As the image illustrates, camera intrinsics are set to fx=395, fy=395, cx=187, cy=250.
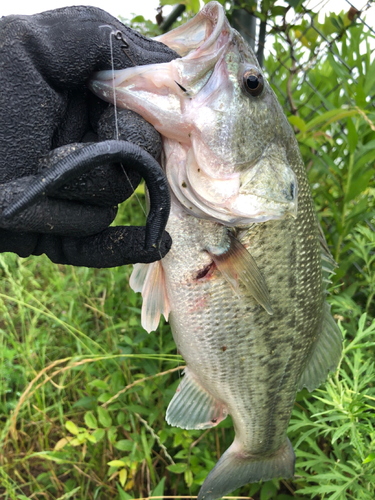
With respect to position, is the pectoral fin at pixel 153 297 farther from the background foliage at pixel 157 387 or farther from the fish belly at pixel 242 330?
the background foliage at pixel 157 387

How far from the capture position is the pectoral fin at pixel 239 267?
119 centimetres

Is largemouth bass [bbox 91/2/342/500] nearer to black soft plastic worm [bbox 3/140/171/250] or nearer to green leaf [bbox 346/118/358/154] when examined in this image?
black soft plastic worm [bbox 3/140/171/250]

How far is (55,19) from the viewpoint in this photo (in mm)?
925

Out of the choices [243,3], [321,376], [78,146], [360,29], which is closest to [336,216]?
[321,376]

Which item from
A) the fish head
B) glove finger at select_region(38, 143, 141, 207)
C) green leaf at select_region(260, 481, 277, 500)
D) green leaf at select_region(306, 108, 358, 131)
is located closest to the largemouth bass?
the fish head

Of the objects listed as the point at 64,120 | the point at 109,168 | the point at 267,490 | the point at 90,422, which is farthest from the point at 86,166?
the point at 267,490

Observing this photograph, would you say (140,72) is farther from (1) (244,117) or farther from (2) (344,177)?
(2) (344,177)

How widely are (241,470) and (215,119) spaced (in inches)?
53.2

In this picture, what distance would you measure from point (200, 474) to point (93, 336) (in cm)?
109

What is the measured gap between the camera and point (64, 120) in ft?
3.33

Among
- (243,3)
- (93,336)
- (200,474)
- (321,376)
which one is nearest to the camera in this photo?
(321,376)

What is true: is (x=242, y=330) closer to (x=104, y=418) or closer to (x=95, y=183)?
(x=95, y=183)

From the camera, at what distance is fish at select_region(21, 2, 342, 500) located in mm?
1015

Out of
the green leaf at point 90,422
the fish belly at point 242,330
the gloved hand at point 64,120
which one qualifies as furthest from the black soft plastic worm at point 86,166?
the green leaf at point 90,422
